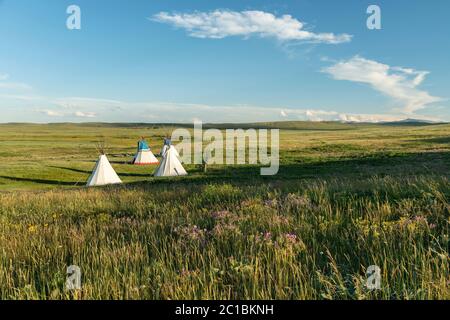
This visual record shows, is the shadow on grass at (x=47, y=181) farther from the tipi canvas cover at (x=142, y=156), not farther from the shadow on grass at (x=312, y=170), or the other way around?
the tipi canvas cover at (x=142, y=156)

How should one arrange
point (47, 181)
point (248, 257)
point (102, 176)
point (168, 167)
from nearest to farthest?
point (248, 257) < point (102, 176) < point (47, 181) < point (168, 167)

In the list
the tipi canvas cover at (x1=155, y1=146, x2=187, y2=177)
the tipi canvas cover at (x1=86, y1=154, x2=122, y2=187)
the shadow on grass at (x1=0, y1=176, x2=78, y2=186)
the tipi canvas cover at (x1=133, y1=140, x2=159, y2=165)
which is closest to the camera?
the tipi canvas cover at (x1=86, y1=154, x2=122, y2=187)

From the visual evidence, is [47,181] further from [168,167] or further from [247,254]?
[247,254]

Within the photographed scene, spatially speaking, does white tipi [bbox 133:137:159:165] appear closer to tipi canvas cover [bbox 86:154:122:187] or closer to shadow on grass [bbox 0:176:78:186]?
shadow on grass [bbox 0:176:78:186]

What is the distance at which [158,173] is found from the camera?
1497 inches

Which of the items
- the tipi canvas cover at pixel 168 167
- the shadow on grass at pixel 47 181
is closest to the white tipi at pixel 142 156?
the tipi canvas cover at pixel 168 167

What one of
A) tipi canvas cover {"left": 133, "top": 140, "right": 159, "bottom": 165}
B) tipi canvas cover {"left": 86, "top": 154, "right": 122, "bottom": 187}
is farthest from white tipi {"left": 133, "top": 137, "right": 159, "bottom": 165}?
tipi canvas cover {"left": 86, "top": 154, "right": 122, "bottom": 187}

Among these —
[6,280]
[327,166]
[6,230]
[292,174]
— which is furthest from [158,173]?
[6,280]

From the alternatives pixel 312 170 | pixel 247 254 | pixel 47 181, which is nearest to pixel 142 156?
pixel 47 181

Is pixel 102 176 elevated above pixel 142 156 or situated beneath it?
situated beneath

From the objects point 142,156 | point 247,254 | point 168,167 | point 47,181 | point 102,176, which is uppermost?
point 247,254

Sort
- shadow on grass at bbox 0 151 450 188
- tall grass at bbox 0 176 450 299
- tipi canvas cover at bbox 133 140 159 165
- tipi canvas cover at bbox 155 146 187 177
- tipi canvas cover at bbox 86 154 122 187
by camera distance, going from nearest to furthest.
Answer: tall grass at bbox 0 176 450 299
tipi canvas cover at bbox 86 154 122 187
shadow on grass at bbox 0 151 450 188
tipi canvas cover at bbox 155 146 187 177
tipi canvas cover at bbox 133 140 159 165

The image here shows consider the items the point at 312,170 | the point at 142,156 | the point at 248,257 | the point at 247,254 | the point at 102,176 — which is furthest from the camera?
the point at 142,156
